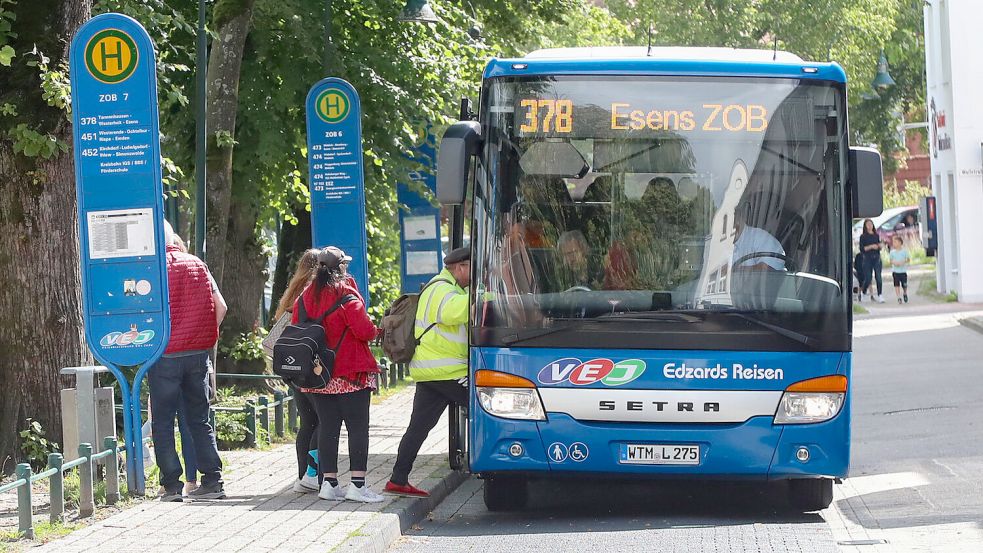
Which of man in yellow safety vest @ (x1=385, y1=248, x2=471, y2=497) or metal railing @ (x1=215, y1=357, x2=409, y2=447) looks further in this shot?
metal railing @ (x1=215, y1=357, x2=409, y2=447)

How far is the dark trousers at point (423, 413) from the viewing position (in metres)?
10.4

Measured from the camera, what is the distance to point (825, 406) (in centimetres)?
952

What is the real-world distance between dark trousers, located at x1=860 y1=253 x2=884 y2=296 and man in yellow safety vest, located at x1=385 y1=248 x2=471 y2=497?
25.7 metres

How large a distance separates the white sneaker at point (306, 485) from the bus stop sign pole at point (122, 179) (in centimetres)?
131

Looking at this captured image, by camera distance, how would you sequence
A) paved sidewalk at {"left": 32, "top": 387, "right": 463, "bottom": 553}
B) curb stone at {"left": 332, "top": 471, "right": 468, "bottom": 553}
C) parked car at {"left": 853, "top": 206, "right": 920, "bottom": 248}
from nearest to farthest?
paved sidewalk at {"left": 32, "top": 387, "right": 463, "bottom": 553} < curb stone at {"left": 332, "top": 471, "right": 468, "bottom": 553} < parked car at {"left": 853, "top": 206, "right": 920, "bottom": 248}

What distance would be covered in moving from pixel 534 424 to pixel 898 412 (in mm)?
8026

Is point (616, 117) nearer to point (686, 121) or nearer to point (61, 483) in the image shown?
point (686, 121)

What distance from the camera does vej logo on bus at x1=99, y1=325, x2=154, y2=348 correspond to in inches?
388

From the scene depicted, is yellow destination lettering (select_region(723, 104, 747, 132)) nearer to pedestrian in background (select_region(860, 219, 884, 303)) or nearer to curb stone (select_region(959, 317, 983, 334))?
curb stone (select_region(959, 317, 983, 334))

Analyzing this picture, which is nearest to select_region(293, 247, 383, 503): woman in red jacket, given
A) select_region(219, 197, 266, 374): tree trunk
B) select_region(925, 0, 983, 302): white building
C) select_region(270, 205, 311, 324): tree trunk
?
select_region(219, 197, 266, 374): tree trunk

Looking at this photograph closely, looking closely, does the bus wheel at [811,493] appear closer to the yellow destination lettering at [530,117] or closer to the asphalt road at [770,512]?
the asphalt road at [770,512]

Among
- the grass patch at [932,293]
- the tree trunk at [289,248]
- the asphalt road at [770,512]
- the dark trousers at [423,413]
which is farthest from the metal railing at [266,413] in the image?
the grass patch at [932,293]

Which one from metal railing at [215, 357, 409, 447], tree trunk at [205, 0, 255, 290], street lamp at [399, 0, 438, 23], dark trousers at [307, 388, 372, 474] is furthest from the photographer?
street lamp at [399, 0, 438, 23]

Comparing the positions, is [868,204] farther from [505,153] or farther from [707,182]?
[505,153]
